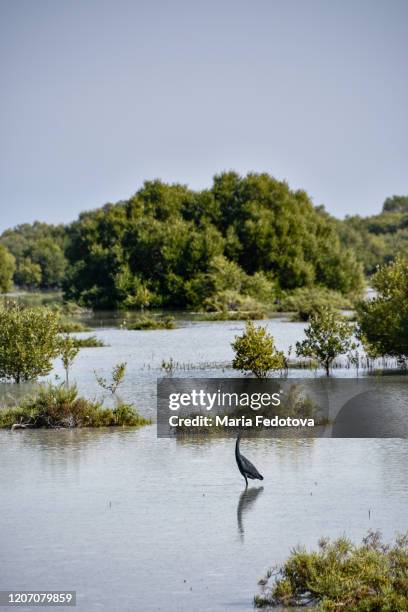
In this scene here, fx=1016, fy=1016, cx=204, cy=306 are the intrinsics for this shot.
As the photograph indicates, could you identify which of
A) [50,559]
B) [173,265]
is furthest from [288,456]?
[173,265]

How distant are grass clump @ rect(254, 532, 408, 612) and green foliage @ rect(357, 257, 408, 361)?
61.7 ft

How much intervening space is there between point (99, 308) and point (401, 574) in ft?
219

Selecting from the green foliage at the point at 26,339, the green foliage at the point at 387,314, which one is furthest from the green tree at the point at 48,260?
the green foliage at the point at 26,339

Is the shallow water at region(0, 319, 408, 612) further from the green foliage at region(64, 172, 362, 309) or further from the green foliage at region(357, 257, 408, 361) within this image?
the green foliage at region(64, 172, 362, 309)

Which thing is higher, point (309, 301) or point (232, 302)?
point (232, 302)

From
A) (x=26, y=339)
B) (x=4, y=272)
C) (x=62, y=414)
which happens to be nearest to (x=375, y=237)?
(x=4, y=272)

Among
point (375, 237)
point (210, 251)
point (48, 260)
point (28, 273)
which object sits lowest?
point (210, 251)

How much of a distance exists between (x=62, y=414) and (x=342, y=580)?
11779mm

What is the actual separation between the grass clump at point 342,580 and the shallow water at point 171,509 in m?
0.43

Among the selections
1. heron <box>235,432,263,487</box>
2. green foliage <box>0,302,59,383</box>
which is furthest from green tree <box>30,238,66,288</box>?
heron <box>235,432,263,487</box>

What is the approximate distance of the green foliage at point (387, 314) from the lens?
30.3 m

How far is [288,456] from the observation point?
18.8 metres

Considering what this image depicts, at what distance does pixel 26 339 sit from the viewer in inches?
1062

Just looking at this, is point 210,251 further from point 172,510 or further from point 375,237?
point 375,237
